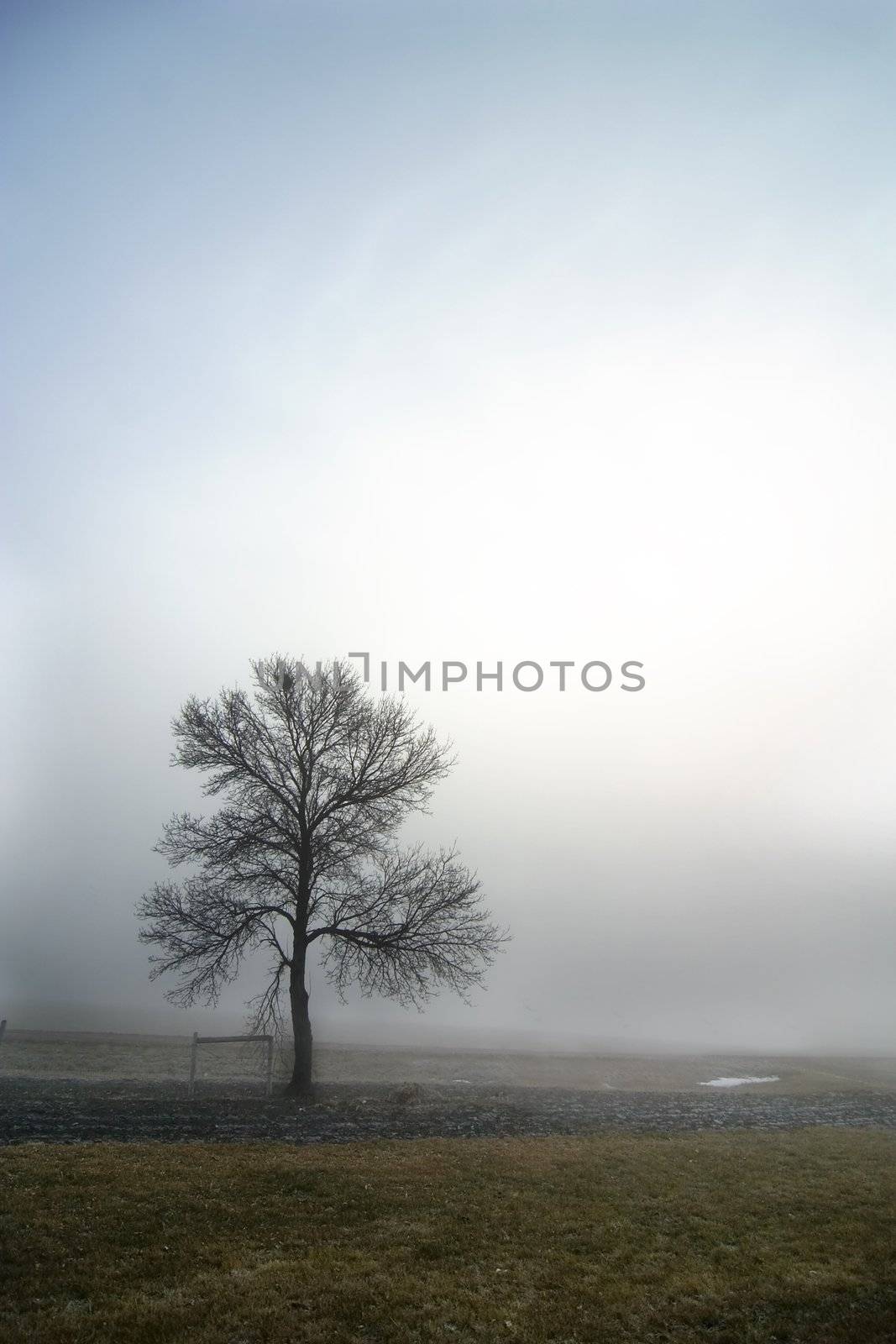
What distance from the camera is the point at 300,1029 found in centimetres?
2342

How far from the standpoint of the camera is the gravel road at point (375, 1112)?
1764 centimetres

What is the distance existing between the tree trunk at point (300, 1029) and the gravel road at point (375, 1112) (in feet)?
2.88

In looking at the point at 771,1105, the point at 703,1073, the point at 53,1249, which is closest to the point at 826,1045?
the point at 703,1073

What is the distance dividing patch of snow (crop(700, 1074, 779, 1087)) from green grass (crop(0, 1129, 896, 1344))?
58.0 ft

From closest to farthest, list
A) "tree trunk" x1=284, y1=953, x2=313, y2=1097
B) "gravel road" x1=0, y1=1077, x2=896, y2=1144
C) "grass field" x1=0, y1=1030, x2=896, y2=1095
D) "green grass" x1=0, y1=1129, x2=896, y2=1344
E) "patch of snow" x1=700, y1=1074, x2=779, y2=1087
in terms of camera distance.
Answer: "green grass" x1=0, y1=1129, x2=896, y2=1344 < "gravel road" x1=0, y1=1077, x2=896, y2=1144 < "tree trunk" x1=284, y1=953, x2=313, y2=1097 < "grass field" x1=0, y1=1030, x2=896, y2=1095 < "patch of snow" x1=700, y1=1074, x2=779, y2=1087

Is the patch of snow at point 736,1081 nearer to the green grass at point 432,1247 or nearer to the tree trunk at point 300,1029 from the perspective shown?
the green grass at point 432,1247

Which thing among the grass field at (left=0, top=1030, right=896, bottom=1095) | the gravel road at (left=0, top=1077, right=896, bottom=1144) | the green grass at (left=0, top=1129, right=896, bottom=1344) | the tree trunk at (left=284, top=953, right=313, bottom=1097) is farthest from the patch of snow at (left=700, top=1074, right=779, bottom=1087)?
the tree trunk at (left=284, top=953, right=313, bottom=1097)

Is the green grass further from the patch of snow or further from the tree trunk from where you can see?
the patch of snow

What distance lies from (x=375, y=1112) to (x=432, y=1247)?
11627 millimetres

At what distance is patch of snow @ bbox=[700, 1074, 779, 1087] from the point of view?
105ft

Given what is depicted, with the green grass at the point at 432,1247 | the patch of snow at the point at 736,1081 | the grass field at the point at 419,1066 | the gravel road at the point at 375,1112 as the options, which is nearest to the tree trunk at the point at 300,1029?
the gravel road at the point at 375,1112

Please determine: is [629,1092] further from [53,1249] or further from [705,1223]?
[53,1249]

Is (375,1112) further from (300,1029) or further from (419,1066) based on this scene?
(419,1066)

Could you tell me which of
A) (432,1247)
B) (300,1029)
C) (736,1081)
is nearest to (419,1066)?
(300,1029)
